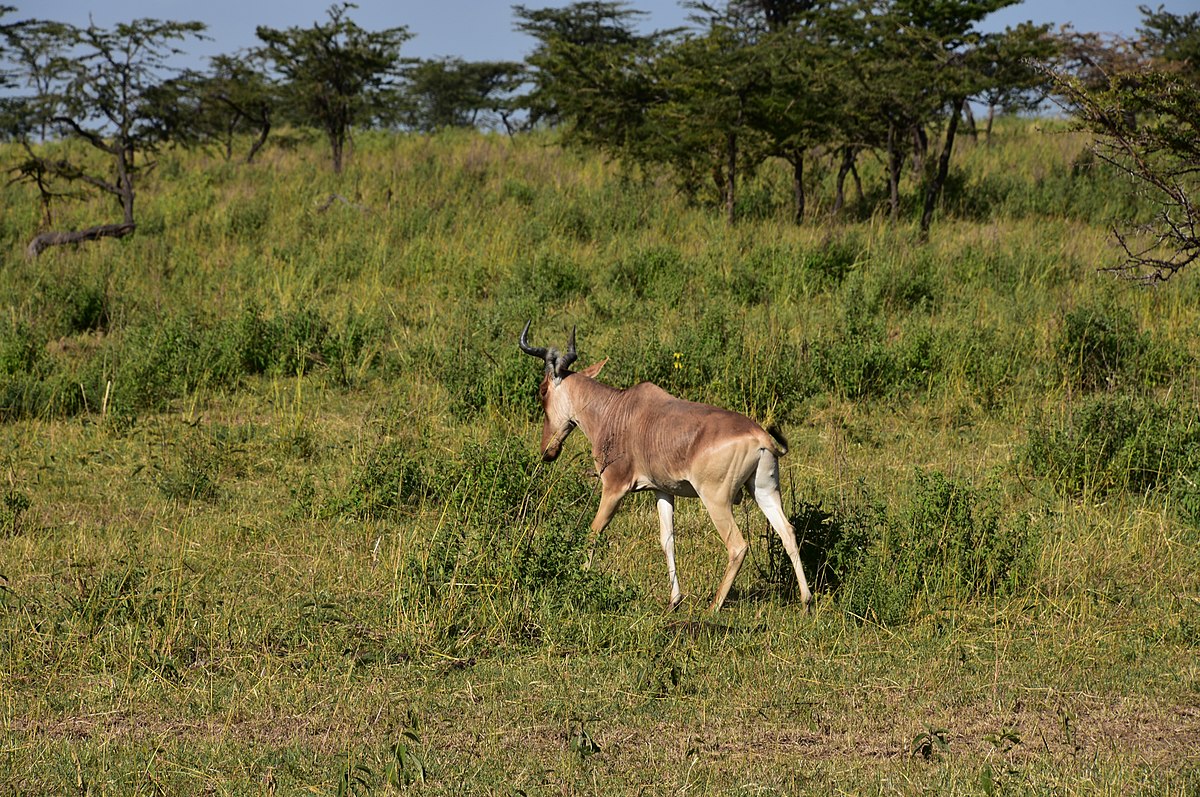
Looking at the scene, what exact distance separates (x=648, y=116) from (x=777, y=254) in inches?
233

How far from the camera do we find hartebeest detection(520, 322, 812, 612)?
6000 mm

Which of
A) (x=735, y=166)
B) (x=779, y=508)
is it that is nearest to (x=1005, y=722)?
(x=779, y=508)

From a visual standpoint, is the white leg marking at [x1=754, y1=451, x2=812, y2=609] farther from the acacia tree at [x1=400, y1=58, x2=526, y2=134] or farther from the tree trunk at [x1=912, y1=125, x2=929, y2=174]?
the acacia tree at [x1=400, y1=58, x2=526, y2=134]

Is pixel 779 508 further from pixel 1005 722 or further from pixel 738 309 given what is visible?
pixel 738 309

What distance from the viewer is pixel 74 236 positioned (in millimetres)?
15305

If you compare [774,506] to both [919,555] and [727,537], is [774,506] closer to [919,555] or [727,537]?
[727,537]

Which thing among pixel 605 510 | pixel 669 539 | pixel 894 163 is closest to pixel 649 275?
pixel 894 163

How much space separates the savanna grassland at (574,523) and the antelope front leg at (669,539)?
0.25m

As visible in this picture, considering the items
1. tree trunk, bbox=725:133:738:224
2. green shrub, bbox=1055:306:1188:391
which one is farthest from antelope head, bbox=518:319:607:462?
tree trunk, bbox=725:133:738:224

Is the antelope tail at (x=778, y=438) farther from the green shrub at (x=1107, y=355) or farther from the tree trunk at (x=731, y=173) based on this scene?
the tree trunk at (x=731, y=173)

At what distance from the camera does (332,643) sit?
18.4 feet

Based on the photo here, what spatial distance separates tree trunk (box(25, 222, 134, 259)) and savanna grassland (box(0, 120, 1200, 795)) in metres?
0.22

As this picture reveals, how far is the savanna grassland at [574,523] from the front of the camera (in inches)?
187

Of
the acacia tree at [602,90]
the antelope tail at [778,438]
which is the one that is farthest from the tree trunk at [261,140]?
the antelope tail at [778,438]
